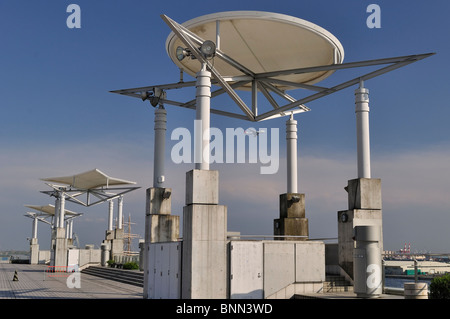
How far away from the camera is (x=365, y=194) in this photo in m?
21.4

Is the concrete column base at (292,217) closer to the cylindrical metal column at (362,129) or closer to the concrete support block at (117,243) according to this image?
the cylindrical metal column at (362,129)

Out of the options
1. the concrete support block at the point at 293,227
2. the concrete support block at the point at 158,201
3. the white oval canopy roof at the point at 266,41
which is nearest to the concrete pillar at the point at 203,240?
the concrete support block at the point at 158,201

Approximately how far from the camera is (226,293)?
63.4 feet

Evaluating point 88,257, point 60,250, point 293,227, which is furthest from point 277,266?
point 88,257

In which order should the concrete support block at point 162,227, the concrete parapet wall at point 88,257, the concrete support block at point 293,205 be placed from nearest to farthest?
the concrete support block at point 162,227
the concrete support block at point 293,205
the concrete parapet wall at point 88,257

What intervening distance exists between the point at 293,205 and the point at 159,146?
7714mm

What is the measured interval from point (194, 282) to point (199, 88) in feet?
24.4

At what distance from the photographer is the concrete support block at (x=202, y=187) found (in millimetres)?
19094

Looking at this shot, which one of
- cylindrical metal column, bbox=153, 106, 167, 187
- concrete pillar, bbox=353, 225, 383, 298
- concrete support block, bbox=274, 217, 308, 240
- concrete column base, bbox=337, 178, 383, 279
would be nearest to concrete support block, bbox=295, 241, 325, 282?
concrete column base, bbox=337, 178, 383, 279

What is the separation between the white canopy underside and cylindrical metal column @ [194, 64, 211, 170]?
110 feet

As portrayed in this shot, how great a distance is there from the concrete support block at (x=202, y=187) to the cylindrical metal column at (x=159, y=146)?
21.7ft

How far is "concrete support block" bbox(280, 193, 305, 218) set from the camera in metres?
27.3

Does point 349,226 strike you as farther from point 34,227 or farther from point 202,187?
point 34,227
